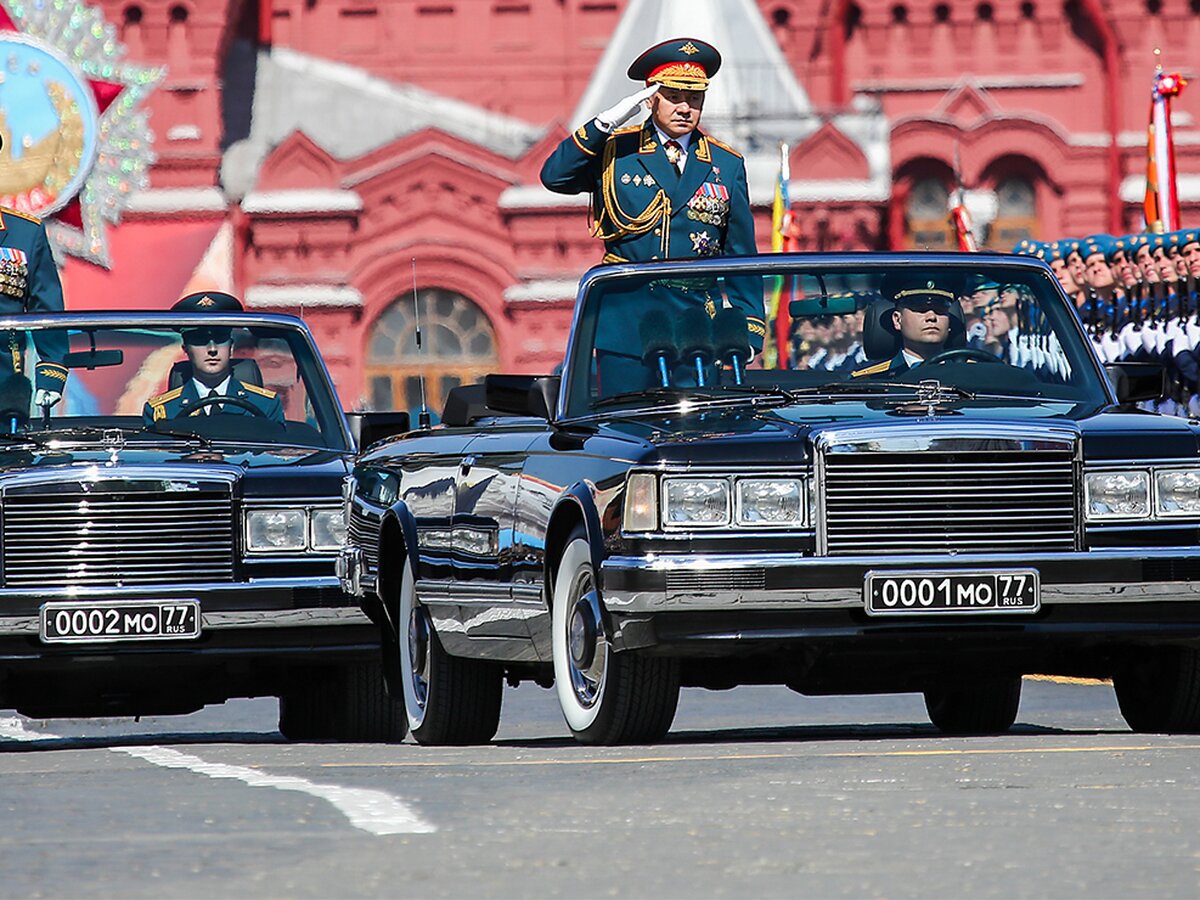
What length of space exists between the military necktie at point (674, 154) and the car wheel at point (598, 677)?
267cm

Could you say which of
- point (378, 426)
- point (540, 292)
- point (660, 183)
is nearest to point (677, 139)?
point (660, 183)

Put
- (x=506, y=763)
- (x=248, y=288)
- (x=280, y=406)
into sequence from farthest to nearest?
(x=248, y=288)
(x=280, y=406)
(x=506, y=763)

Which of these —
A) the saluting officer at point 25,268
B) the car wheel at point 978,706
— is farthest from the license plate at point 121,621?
the saluting officer at point 25,268

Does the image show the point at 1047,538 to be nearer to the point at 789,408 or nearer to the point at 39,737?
the point at 789,408

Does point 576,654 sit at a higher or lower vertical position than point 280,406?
lower

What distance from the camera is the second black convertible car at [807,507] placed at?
29.5 feet

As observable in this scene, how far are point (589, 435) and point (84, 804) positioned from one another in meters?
2.24

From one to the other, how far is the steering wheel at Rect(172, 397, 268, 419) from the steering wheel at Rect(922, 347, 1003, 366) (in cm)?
288

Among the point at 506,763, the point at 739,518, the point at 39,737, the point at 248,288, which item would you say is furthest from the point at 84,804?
the point at 248,288

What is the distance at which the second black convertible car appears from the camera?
8.98 meters

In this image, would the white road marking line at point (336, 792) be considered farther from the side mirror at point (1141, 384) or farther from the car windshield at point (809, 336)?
the side mirror at point (1141, 384)

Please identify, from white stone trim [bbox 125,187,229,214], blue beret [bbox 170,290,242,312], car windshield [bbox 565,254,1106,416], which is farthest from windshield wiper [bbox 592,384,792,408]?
white stone trim [bbox 125,187,229,214]

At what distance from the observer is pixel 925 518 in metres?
9.14

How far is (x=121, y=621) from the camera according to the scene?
10680mm
